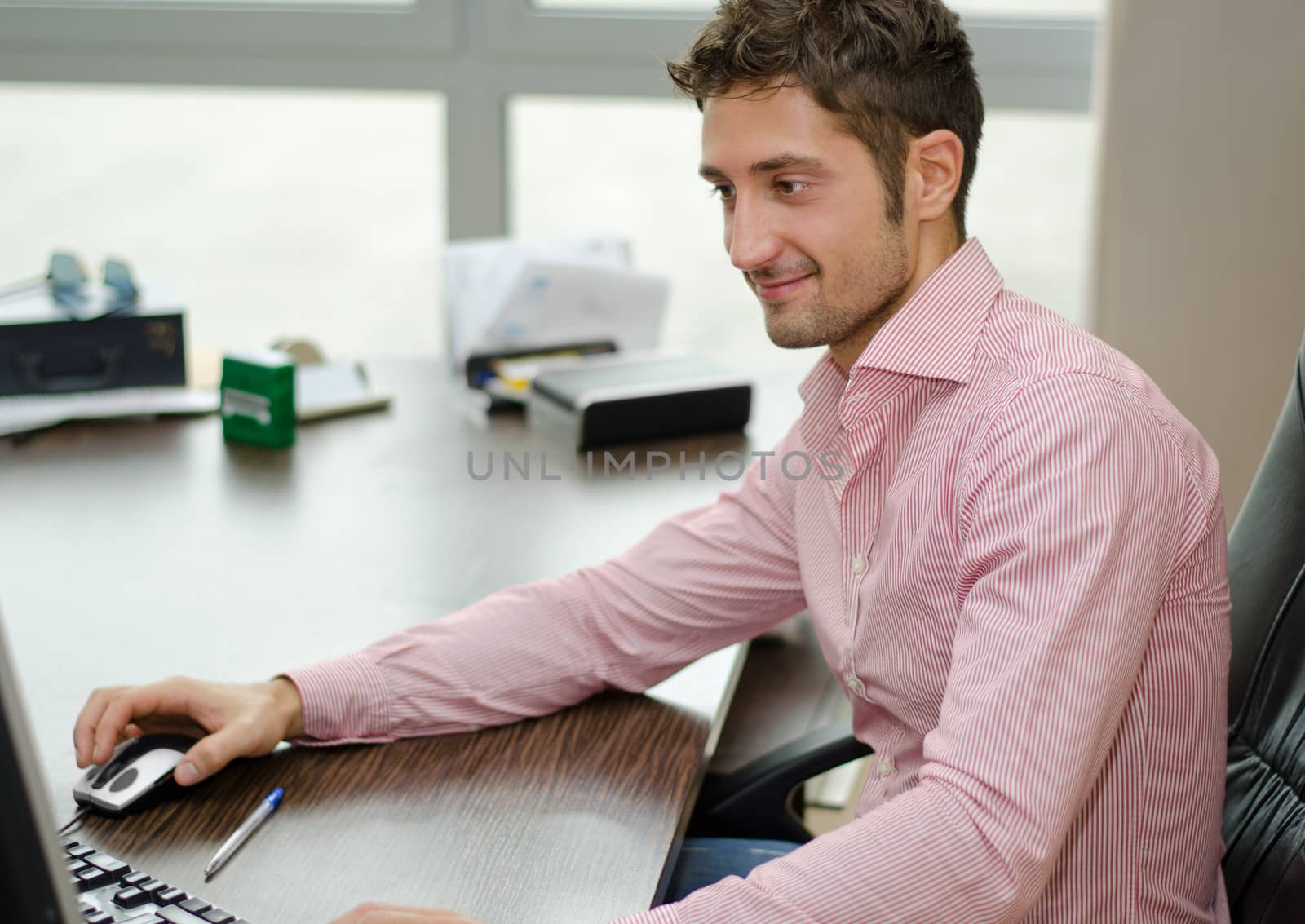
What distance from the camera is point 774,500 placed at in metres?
1.25

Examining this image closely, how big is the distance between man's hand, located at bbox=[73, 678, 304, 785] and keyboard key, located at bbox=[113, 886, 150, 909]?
0.55 feet

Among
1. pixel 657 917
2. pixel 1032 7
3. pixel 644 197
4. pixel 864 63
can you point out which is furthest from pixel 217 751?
pixel 1032 7

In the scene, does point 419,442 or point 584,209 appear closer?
point 419,442

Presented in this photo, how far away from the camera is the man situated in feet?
2.69

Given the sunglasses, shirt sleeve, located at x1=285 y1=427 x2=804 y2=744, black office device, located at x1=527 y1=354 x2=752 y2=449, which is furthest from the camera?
the sunglasses

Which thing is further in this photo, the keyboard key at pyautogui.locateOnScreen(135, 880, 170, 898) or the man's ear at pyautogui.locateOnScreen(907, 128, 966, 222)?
the man's ear at pyautogui.locateOnScreen(907, 128, 966, 222)

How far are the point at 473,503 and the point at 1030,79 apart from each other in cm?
159

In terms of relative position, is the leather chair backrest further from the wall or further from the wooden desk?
the wall

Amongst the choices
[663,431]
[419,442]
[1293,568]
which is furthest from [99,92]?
[1293,568]

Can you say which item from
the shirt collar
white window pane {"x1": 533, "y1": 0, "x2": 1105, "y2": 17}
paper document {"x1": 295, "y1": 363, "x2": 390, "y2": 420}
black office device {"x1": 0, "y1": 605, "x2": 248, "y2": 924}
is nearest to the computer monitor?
black office device {"x1": 0, "y1": 605, "x2": 248, "y2": 924}

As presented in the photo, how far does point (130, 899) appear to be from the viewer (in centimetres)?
84

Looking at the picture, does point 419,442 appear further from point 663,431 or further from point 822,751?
point 822,751

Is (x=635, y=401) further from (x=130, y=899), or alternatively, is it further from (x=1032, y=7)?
(x=1032, y=7)

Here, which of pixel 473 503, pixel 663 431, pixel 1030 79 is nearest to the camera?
pixel 473 503
